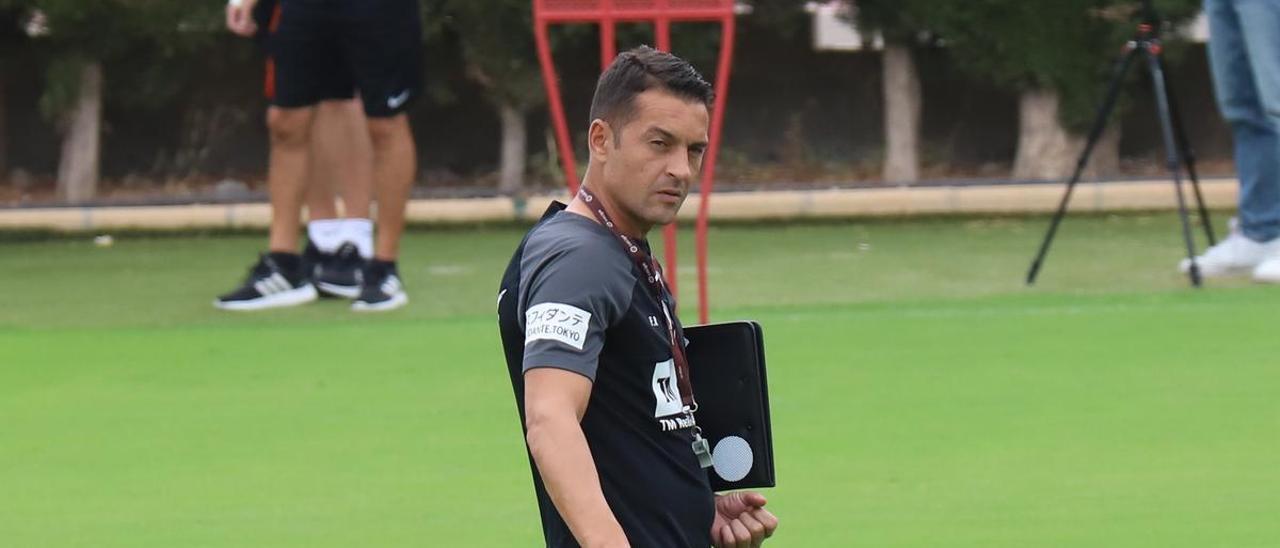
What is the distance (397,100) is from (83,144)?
4.45m

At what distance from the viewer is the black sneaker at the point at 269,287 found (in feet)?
26.1

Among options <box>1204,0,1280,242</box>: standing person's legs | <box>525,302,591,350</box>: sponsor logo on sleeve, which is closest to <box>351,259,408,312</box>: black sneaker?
<box>1204,0,1280,242</box>: standing person's legs

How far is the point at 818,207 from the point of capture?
1075 centimetres

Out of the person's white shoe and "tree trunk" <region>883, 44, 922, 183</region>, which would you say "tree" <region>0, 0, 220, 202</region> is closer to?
"tree trunk" <region>883, 44, 922, 183</region>

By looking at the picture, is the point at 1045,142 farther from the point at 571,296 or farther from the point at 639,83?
the point at 571,296

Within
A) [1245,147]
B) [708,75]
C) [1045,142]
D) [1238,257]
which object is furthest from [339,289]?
[1045,142]

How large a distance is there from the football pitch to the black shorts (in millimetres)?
798

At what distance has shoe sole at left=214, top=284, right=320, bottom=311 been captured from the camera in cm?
795

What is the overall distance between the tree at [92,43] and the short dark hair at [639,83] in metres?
8.57

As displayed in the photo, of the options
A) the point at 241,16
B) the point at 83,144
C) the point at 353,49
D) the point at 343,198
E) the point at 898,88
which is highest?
the point at 241,16

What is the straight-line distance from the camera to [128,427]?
5.67m

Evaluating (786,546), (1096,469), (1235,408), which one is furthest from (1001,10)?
(786,546)

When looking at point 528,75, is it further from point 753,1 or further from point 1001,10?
point 1001,10

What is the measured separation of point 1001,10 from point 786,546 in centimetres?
732
